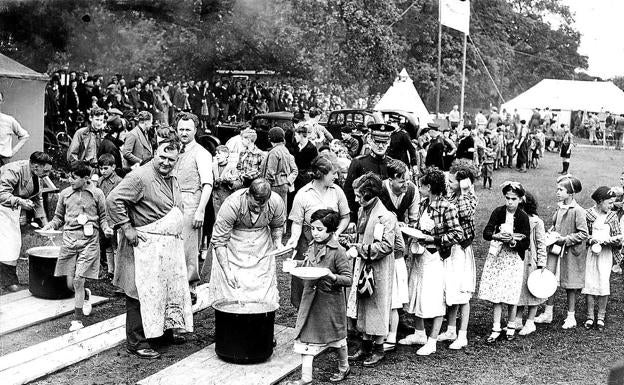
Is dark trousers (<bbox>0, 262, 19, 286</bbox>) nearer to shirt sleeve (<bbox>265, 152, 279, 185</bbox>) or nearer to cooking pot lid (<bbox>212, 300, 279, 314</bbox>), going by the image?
cooking pot lid (<bbox>212, 300, 279, 314</bbox>)

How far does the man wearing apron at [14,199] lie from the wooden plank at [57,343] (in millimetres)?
1668

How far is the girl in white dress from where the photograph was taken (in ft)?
Answer: 26.1

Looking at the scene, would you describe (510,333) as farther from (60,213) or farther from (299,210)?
(60,213)

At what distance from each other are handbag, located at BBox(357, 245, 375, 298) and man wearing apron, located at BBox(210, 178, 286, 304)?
0.84 m

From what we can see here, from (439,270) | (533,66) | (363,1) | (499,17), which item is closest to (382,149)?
(439,270)

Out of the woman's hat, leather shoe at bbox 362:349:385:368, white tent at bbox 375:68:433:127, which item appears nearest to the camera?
leather shoe at bbox 362:349:385:368

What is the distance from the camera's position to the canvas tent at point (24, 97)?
13047 millimetres

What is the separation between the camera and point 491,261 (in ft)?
24.3

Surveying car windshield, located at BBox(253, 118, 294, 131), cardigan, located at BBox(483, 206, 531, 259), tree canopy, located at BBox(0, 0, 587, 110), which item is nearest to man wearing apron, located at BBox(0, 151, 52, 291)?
cardigan, located at BBox(483, 206, 531, 259)

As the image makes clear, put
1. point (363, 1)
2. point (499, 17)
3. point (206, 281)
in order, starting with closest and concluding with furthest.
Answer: point (206, 281)
point (363, 1)
point (499, 17)

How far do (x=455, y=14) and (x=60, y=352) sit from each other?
24.0 meters

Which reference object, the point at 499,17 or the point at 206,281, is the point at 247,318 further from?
the point at 499,17

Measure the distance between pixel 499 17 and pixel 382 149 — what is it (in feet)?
126

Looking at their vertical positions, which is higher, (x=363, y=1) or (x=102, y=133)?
(x=363, y=1)
